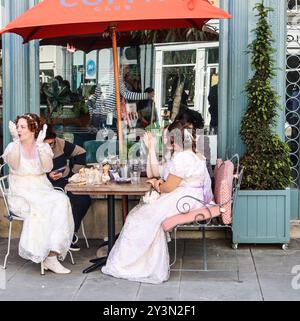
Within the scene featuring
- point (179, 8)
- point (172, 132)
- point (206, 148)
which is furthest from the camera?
point (206, 148)

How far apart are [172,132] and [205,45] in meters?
1.48

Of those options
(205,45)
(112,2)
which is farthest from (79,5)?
(205,45)

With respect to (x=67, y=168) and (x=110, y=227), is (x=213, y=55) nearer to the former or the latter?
(x=67, y=168)

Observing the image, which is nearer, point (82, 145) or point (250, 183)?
point (250, 183)

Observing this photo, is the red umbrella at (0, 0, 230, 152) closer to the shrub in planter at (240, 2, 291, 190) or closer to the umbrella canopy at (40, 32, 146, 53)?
the shrub in planter at (240, 2, 291, 190)

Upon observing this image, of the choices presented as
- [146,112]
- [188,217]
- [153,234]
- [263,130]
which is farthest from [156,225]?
[146,112]

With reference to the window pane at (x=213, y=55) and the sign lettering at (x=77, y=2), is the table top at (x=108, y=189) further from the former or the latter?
the window pane at (x=213, y=55)

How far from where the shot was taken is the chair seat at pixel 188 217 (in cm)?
572

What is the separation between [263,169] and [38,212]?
7.52 feet

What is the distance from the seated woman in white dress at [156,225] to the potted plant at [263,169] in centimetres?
87

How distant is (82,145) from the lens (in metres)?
7.42

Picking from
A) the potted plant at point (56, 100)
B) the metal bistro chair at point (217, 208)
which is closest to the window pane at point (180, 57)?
the potted plant at point (56, 100)

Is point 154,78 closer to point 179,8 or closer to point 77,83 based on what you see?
point 77,83

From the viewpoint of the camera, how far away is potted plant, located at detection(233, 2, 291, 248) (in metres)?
6.56
